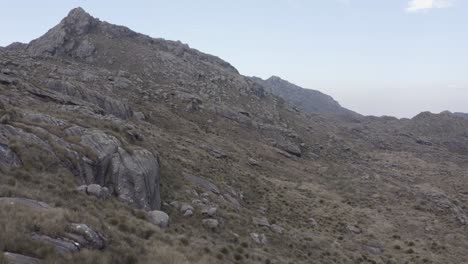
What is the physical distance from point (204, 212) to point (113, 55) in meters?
59.4

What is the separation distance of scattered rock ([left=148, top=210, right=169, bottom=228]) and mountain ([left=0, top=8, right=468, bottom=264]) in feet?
0.18

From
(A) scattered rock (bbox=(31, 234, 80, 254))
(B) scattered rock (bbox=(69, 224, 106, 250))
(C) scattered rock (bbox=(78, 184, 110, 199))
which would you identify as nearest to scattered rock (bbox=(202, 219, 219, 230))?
(C) scattered rock (bbox=(78, 184, 110, 199))

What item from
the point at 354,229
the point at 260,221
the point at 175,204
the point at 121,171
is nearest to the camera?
the point at 121,171

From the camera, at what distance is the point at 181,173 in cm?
3114

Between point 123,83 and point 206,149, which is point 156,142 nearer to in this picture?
point 206,149

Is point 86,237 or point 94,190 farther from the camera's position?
point 94,190

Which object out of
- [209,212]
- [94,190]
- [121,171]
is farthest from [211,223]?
[94,190]

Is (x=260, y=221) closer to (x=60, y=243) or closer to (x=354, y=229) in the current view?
(x=354, y=229)

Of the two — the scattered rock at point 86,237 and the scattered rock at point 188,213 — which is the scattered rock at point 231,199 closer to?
the scattered rock at point 188,213

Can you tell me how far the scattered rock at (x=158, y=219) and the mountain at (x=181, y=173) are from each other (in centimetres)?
5

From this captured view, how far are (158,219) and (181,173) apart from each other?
11279 mm

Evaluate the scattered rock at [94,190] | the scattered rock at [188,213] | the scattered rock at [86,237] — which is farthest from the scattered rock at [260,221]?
the scattered rock at [86,237]

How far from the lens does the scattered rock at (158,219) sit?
19.6m

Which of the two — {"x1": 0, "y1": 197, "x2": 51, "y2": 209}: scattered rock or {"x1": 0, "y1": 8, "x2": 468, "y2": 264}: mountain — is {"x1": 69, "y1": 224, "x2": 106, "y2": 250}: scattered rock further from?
{"x1": 0, "y1": 197, "x2": 51, "y2": 209}: scattered rock
